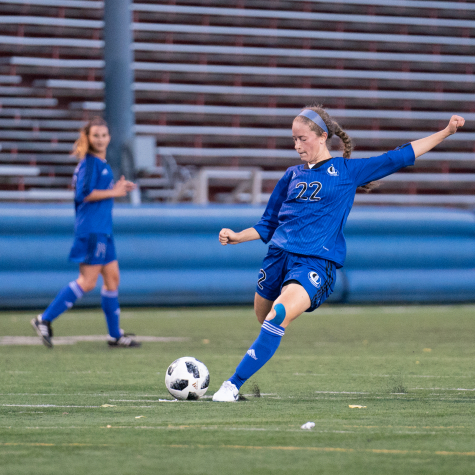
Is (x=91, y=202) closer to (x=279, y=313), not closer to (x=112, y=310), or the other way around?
(x=112, y=310)

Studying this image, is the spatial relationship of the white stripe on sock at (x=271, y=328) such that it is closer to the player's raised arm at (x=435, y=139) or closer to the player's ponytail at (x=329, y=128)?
the player's ponytail at (x=329, y=128)

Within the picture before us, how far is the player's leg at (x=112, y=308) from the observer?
6219mm

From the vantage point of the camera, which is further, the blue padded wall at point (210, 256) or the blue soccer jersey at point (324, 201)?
the blue padded wall at point (210, 256)

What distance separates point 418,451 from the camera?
8.48ft

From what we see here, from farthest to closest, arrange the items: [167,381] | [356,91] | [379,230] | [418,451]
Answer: [356,91] < [379,230] < [167,381] < [418,451]

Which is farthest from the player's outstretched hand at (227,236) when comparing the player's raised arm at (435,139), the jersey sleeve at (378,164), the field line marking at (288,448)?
the field line marking at (288,448)

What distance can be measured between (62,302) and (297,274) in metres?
2.85

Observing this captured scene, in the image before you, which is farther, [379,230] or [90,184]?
[379,230]

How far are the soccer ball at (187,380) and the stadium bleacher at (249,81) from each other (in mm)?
11812

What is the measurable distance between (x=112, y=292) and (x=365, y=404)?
10.1 ft

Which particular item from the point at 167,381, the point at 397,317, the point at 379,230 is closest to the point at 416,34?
the point at 379,230

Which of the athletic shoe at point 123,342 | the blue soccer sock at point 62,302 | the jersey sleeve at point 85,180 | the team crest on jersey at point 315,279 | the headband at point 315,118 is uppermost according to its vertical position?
the headband at point 315,118

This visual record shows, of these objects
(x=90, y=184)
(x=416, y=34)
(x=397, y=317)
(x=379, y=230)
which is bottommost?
(x=397, y=317)

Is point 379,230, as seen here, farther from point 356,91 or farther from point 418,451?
point 356,91
